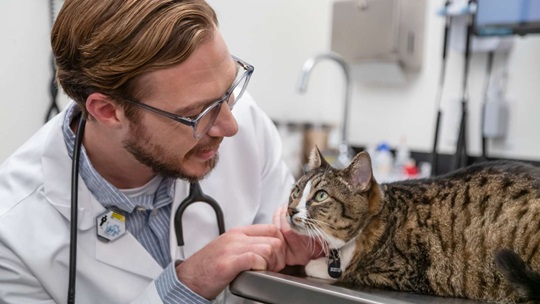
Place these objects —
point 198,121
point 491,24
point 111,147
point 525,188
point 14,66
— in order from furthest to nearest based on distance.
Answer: point 491,24
point 14,66
point 111,147
point 198,121
point 525,188

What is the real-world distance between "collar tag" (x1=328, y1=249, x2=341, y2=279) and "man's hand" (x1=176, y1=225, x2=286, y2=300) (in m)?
0.09

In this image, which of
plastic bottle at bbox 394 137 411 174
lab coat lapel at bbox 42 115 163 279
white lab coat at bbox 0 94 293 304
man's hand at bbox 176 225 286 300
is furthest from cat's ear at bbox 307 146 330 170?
plastic bottle at bbox 394 137 411 174

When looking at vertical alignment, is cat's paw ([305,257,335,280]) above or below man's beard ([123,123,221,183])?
below

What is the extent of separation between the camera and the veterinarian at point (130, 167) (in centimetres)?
86

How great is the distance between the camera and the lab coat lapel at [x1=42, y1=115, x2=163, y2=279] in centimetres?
96

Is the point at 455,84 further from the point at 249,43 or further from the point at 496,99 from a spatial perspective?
the point at 249,43

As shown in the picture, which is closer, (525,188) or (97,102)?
(525,188)

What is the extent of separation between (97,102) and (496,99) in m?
1.62

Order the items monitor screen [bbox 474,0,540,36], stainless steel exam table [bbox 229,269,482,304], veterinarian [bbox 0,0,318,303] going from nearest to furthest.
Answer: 1. stainless steel exam table [bbox 229,269,482,304]
2. veterinarian [bbox 0,0,318,303]
3. monitor screen [bbox 474,0,540,36]

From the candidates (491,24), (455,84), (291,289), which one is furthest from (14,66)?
(455,84)

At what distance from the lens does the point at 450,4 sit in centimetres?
194

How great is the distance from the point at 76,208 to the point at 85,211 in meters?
0.05

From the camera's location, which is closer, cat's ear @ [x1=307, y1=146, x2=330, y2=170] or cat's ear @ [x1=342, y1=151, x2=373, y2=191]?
cat's ear @ [x1=342, y1=151, x2=373, y2=191]

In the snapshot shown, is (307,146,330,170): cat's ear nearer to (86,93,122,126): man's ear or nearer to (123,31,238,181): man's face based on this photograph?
(123,31,238,181): man's face
